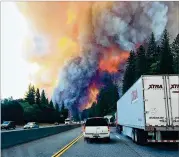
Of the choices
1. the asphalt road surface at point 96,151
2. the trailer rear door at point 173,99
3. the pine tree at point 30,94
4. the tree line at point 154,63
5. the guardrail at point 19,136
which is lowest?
the asphalt road surface at point 96,151

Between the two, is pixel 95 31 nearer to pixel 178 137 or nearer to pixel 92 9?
pixel 92 9

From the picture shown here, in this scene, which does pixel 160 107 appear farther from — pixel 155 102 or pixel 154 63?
pixel 154 63

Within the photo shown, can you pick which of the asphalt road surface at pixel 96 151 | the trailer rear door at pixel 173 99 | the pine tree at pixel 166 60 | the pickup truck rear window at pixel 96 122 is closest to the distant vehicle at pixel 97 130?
the pickup truck rear window at pixel 96 122

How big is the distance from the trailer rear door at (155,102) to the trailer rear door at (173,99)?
22cm

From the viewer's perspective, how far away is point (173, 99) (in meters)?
15.2

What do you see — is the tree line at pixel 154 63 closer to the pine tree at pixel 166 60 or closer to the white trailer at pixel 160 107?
the pine tree at pixel 166 60

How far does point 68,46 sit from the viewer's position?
103ft

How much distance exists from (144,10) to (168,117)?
41.2ft

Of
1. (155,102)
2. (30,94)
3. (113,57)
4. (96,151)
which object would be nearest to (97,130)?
(96,151)

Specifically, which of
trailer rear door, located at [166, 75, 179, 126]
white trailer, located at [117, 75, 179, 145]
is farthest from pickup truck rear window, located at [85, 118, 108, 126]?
trailer rear door, located at [166, 75, 179, 126]

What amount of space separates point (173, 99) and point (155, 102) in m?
0.82

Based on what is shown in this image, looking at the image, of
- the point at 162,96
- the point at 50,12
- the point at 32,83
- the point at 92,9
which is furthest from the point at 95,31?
the point at 162,96

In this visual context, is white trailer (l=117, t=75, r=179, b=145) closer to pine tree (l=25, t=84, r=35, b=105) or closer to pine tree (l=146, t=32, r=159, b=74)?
pine tree (l=146, t=32, r=159, b=74)

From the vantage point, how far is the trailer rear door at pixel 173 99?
15034mm
